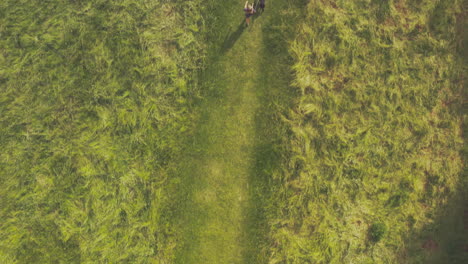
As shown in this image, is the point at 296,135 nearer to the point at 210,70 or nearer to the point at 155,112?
the point at 210,70

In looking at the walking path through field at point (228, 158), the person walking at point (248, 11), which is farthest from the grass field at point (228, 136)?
the person walking at point (248, 11)

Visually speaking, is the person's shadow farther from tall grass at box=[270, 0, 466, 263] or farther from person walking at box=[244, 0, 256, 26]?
tall grass at box=[270, 0, 466, 263]

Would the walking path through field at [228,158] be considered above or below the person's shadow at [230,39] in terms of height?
below

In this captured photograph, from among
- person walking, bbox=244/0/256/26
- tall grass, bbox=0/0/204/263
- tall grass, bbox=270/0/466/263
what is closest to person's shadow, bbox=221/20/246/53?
person walking, bbox=244/0/256/26

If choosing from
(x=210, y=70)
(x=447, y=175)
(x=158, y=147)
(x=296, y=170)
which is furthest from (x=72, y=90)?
(x=447, y=175)

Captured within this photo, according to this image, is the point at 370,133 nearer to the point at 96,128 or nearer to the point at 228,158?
the point at 228,158

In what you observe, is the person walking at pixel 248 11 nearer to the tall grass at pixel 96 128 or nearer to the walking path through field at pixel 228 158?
the walking path through field at pixel 228 158
